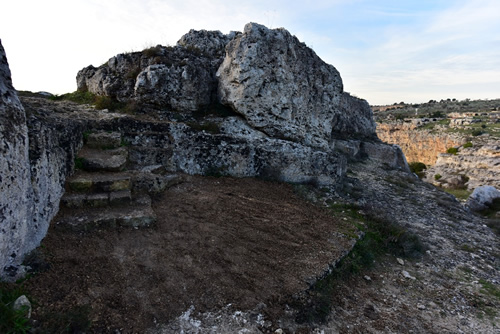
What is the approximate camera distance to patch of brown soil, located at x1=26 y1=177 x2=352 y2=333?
2.95 metres

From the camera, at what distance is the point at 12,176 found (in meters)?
2.89

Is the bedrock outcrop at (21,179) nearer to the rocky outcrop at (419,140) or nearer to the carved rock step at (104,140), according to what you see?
the carved rock step at (104,140)

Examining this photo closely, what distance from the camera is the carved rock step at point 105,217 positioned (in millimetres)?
3973

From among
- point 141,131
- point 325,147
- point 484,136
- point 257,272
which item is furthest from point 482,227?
point 484,136

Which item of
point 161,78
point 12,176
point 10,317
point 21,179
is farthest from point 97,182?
point 161,78

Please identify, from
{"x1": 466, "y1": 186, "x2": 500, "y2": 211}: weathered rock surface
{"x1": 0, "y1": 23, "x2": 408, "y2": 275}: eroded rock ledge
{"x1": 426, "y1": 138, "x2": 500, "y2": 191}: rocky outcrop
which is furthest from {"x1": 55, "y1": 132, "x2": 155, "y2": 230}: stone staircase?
{"x1": 426, "y1": 138, "x2": 500, "y2": 191}: rocky outcrop

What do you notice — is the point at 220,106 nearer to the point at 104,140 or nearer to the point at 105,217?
the point at 104,140

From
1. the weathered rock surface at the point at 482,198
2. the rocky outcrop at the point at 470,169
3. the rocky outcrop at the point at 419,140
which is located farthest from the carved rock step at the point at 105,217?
the rocky outcrop at the point at 419,140

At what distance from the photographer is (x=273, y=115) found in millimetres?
8500

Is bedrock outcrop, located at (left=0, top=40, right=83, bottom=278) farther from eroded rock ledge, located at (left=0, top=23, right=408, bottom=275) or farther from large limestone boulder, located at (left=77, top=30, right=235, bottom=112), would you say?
large limestone boulder, located at (left=77, top=30, right=235, bottom=112)

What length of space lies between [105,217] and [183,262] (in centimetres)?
141

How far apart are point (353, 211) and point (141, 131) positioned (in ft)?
18.1

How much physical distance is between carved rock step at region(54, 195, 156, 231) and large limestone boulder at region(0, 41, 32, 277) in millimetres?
768

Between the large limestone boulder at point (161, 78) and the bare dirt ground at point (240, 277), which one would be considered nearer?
the bare dirt ground at point (240, 277)
